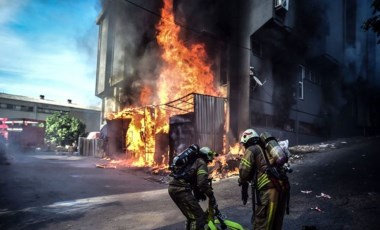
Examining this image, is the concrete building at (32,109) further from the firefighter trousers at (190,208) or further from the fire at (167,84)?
the firefighter trousers at (190,208)

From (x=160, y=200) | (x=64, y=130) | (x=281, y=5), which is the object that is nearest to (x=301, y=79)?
(x=281, y=5)

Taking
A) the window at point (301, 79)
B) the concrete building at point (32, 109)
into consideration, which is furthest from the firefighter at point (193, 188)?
the concrete building at point (32, 109)

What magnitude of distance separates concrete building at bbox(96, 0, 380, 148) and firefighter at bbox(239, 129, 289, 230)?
967cm

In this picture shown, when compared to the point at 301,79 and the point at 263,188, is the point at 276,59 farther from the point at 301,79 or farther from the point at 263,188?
the point at 263,188

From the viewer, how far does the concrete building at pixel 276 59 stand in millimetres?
16484

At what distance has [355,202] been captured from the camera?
7.41 m

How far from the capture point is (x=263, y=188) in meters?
4.42

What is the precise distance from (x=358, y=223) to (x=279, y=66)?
13575mm

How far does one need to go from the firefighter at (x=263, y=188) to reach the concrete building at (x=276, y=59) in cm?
967

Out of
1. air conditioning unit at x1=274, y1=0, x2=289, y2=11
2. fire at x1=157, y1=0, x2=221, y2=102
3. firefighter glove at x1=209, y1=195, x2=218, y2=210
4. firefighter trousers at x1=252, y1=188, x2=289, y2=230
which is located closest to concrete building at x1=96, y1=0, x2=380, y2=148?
air conditioning unit at x1=274, y1=0, x2=289, y2=11

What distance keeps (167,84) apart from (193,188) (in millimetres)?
16112

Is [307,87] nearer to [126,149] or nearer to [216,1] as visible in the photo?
[216,1]

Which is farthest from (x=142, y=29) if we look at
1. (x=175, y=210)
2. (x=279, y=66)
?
(x=175, y=210)

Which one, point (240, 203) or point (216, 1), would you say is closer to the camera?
point (240, 203)
